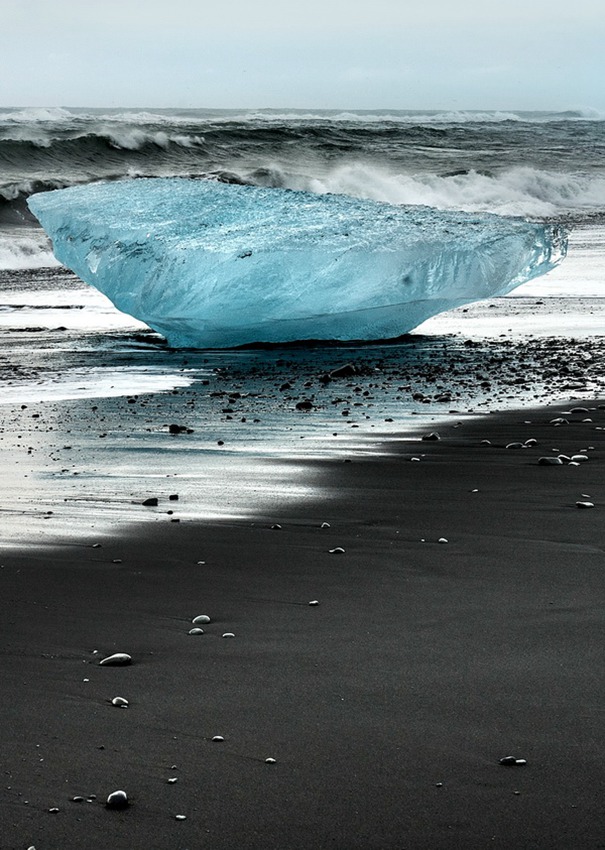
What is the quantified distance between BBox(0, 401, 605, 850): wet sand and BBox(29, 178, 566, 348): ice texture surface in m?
5.05

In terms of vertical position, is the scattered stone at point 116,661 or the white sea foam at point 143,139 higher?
the white sea foam at point 143,139

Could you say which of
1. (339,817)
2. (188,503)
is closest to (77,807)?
(339,817)

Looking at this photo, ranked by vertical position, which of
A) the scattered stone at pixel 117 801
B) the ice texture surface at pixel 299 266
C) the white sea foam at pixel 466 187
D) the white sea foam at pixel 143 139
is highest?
the white sea foam at pixel 143 139

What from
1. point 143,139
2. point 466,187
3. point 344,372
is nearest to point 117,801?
point 344,372

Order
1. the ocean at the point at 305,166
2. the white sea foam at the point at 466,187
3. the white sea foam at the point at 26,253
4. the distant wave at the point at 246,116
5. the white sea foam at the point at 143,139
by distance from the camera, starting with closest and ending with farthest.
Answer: the white sea foam at the point at 26,253 → the ocean at the point at 305,166 → the white sea foam at the point at 466,187 → the white sea foam at the point at 143,139 → the distant wave at the point at 246,116

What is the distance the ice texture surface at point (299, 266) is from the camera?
9.15 metres

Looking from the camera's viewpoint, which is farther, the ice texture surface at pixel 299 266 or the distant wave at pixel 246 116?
the distant wave at pixel 246 116

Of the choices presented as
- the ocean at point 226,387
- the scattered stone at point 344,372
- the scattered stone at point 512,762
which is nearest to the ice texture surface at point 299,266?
the ocean at point 226,387

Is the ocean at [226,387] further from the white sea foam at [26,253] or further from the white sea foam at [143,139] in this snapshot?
the white sea foam at [143,139]

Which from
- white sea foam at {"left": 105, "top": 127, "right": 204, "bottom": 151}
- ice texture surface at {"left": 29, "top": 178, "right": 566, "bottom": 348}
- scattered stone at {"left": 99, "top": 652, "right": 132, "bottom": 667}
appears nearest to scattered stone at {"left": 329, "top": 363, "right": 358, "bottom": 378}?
ice texture surface at {"left": 29, "top": 178, "right": 566, "bottom": 348}

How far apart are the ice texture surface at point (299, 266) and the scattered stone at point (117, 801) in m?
7.39

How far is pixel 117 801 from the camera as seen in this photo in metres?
2.04

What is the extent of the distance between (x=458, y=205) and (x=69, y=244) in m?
20.1

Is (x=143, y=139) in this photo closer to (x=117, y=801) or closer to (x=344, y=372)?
(x=344, y=372)
